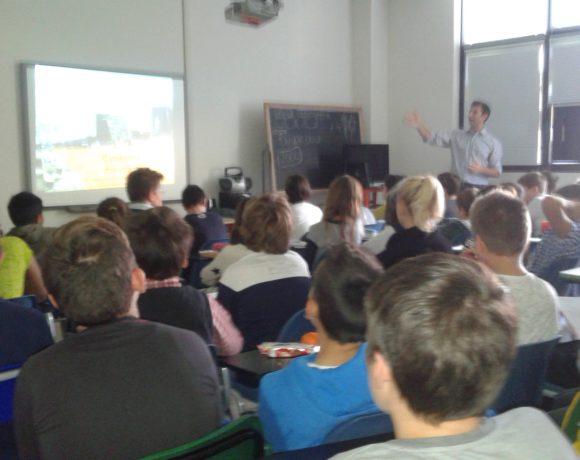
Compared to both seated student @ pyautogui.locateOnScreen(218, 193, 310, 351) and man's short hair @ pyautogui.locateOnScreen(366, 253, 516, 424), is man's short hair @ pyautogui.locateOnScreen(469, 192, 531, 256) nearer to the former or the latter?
seated student @ pyautogui.locateOnScreen(218, 193, 310, 351)

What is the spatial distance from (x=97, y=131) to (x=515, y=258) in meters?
5.07

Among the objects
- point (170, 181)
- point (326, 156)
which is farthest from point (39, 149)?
point (326, 156)

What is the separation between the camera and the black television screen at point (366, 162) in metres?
8.62

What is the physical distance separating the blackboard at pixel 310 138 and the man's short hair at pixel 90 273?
633cm

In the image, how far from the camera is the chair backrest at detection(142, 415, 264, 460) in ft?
4.03

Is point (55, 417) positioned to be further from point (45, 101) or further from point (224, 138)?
point (224, 138)

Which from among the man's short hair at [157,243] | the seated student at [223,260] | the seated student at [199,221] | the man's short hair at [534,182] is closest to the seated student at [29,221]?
the seated student at [223,260]

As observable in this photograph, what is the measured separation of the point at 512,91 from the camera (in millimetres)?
8422

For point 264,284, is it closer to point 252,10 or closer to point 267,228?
point 267,228

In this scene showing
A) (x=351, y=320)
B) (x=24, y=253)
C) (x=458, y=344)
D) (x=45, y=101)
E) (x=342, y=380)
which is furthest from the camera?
(x=45, y=101)

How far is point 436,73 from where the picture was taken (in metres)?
8.92

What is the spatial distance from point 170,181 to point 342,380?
232 inches

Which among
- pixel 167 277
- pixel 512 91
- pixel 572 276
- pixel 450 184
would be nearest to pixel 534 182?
pixel 450 184

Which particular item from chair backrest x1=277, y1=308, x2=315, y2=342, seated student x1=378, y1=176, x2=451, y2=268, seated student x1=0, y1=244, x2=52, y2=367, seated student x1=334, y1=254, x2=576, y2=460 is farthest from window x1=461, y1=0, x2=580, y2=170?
seated student x1=334, y1=254, x2=576, y2=460
